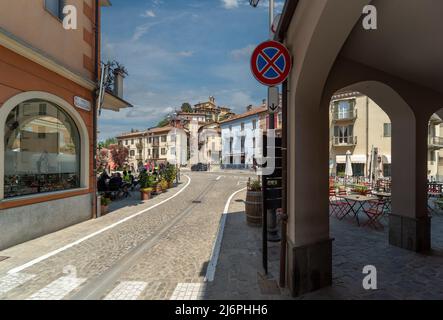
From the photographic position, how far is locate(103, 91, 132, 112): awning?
30.6 feet

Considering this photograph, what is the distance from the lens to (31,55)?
5.77 meters

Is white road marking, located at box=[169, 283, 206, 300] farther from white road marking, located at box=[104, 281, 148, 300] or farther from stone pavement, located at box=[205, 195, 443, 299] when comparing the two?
white road marking, located at box=[104, 281, 148, 300]

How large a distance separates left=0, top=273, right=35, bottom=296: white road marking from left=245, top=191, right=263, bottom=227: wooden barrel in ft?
17.1

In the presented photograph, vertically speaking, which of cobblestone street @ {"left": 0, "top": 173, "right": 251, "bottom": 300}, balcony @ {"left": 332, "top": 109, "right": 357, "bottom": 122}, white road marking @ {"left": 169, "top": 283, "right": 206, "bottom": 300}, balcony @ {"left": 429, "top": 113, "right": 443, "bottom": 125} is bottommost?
cobblestone street @ {"left": 0, "top": 173, "right": 251, "bottom": 300}

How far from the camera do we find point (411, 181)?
5.11m

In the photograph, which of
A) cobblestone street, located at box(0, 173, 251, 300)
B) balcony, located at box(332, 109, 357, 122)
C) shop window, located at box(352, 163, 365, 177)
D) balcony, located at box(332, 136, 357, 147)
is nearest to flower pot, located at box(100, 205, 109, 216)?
cobblestone street, located at box(0, 173, 251, 300)

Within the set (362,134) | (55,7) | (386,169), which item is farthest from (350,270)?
(362,134)

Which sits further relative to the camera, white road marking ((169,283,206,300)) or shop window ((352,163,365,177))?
shop window ((352,163,365,177))

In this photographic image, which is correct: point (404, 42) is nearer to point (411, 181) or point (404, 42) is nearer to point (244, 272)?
point (411, 181)

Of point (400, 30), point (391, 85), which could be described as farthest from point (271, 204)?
point (391, 85)

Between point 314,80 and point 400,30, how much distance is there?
135 centimetres

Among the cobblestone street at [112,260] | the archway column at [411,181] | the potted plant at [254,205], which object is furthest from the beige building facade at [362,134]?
the cobblestone street at [112,260]

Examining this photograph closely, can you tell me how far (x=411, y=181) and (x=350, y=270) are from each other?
2465 millimetres
